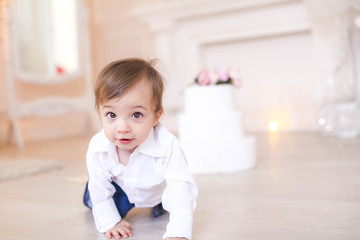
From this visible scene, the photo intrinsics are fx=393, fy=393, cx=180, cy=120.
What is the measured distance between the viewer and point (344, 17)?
2580mm

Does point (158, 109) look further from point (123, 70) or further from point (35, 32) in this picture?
point (35, 32)

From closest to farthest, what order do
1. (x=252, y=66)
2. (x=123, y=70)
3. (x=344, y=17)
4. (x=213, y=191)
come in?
(x=123, y=70) → (x=213, y=191) → (x=344, y=17) → (x=252, y=66)

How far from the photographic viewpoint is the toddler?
0.84 m

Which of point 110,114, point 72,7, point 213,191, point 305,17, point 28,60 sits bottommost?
point 213,191

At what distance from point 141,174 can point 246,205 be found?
353 millimetres

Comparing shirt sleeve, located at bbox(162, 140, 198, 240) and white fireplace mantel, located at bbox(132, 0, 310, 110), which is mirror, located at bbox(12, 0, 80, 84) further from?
shirt sleeve, located at bbox(162, 140, 198, 240)

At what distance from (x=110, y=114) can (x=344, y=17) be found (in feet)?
7.26

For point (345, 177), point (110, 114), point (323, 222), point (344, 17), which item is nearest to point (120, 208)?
point (110, 114)

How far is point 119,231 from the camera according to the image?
0.93 meters

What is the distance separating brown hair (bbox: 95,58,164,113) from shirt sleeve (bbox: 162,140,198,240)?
125 mm

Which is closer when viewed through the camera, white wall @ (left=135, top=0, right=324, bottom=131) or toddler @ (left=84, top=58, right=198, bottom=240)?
toddler @ (left=84, top=58, right=198, bottom=240)

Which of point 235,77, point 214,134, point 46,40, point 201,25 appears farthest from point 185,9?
point 214,134

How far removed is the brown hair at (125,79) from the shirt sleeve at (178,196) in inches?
4.9

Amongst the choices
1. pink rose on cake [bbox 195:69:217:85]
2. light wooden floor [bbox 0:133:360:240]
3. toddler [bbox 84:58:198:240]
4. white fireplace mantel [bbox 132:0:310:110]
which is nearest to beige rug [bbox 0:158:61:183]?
light wooden floor [bbox 0:133:360:240]
